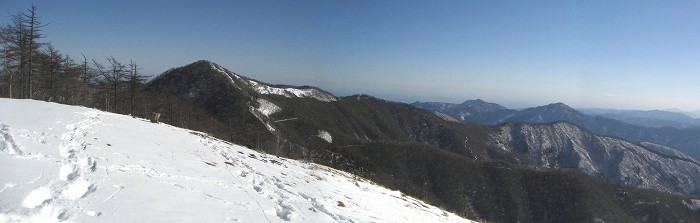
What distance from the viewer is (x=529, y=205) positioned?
181 metres

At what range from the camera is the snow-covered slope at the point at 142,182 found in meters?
8.70

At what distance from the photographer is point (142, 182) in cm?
1123

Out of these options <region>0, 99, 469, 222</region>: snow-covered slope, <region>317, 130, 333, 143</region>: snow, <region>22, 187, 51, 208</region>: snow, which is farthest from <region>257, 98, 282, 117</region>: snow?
<region>22, 187, 51, 208</region>: snow

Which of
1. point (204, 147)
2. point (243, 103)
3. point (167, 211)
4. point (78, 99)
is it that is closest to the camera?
point (167, 211)

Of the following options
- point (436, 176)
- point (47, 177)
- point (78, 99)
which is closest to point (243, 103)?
point (436, 176)

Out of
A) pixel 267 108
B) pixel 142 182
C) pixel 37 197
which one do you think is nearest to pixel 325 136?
pixel 267 108

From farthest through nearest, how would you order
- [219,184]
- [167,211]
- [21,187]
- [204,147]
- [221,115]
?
[221,115] < [204,147] < [219,184] < [167,211] < [21,187]

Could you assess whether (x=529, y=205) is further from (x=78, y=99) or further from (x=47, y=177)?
(x=47, y=177)

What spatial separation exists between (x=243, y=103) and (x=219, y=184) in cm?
15159

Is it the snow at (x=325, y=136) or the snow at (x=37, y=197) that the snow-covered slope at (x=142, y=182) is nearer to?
the snow at (x=37, y=197)

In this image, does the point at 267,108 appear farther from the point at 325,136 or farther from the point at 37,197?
the point at 37,197

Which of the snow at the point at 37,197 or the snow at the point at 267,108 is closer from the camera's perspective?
the snow at the point at 37,197

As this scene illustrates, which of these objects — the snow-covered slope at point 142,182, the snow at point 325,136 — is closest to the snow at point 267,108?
the snow at point 325,136

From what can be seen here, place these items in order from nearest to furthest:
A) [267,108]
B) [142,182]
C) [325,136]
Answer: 1. [142,182]
2. [267,108]
3. [325,136]
